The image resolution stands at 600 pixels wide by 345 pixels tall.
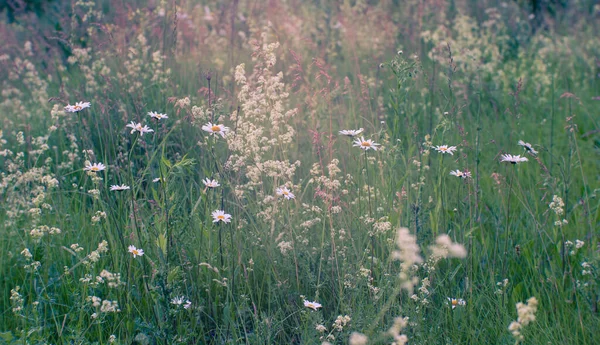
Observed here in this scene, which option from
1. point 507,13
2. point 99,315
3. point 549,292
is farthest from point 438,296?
point 507,13

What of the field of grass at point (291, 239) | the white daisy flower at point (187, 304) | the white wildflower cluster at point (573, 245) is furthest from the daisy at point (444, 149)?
the white daisy flower at point (187, 304)

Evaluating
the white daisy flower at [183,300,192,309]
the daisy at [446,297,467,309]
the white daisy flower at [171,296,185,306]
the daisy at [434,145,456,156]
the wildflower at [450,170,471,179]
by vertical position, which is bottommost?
the daisy at [446,297,467,309]

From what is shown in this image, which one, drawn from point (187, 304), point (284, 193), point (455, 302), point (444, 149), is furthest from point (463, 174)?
point (187, 304)

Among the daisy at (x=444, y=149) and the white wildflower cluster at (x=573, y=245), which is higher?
the daisy at (x=444, y=149)

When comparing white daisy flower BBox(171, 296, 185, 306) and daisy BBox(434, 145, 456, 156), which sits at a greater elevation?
daisy BBox(434, 145, 456, 156)

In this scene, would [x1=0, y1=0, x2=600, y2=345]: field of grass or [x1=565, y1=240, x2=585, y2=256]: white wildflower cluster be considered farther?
[x1=565, y1=240, x2=585, y2=256]: white wildflower cluster

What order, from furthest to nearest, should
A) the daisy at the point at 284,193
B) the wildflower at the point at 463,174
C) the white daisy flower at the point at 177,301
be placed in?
the wildflower at the point at 463,174
the daisy at the point at 284,193
the white daisy flower at the point at 177,301

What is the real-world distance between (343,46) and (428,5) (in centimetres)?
124

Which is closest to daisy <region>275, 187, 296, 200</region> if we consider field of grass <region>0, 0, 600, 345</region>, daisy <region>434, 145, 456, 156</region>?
field of grass <region>0, 0, 600, 345</region>

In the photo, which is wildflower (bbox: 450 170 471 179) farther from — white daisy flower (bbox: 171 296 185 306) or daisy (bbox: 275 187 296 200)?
white daisy flower (bbox: 171 296 185 306)

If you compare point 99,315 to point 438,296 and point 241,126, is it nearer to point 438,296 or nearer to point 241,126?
point 241,126

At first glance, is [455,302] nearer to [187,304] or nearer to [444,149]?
[444,149]

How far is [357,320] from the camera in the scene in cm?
194

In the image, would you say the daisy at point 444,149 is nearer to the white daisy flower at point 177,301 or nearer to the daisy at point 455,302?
the daisy at point 455,302
